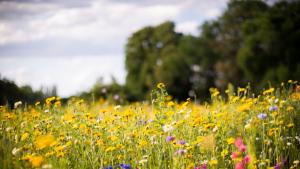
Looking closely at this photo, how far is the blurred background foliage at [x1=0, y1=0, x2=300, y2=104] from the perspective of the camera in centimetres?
3011

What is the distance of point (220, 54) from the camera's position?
35625mm

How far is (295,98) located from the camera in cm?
644

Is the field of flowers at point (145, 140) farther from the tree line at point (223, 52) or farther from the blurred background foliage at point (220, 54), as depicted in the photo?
the tree line at point (223, 52)

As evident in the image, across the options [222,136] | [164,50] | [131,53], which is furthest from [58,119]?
[131,53]

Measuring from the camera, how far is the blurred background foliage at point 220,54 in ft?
98.8

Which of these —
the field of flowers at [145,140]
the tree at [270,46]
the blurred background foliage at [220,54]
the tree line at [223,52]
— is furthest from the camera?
the tree line at [223,52]

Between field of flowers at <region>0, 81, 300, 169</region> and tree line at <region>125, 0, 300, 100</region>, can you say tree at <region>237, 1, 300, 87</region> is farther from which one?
field of flowers at <region>0, 81, 300, 169</region>

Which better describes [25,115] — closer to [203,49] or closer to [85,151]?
[85,151]

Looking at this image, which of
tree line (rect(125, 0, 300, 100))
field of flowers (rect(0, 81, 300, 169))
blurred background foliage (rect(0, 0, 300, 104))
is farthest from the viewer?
tree line (rect(125, 0, 300, 100))

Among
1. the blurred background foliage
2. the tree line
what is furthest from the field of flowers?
the tree line

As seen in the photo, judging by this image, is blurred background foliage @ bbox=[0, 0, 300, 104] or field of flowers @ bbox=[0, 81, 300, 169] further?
blurred background foliage @ bbox=[0, 0, 300, 104]

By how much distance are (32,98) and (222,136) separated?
4803 millimetres

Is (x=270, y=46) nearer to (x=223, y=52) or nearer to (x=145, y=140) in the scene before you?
(x=223, y=52)

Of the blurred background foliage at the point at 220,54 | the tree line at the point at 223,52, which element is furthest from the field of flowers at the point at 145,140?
the tree line at the point at 223,52
